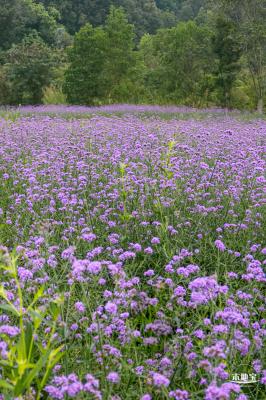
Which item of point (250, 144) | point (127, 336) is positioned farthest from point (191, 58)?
point (127, 336)

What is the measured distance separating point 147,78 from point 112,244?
2539 cm

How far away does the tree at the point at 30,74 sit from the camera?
79.5 feet

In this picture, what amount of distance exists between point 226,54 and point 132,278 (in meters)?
20.8

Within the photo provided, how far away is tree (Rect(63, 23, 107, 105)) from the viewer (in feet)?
76.3

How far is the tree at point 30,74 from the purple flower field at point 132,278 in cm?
1830

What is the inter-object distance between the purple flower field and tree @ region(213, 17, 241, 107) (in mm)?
15764

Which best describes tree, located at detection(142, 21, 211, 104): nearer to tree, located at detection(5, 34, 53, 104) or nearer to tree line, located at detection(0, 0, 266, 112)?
tree line, located at detection(0, 0, 266, 112)

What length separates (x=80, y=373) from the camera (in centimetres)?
200

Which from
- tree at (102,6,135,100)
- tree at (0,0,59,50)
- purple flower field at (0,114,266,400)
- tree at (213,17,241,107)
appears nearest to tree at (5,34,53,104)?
tree at (102,6,135,100)

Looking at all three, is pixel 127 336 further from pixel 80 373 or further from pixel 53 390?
pixel 53 390

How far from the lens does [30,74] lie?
24391 millimetres

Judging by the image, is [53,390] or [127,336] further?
[127,336]

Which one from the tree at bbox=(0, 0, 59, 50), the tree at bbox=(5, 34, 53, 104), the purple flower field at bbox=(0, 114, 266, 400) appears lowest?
the purple flower field at bbox=(0, 114, 266, 400)

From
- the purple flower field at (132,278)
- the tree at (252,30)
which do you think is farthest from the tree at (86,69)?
the purple flower field at (132,278)
